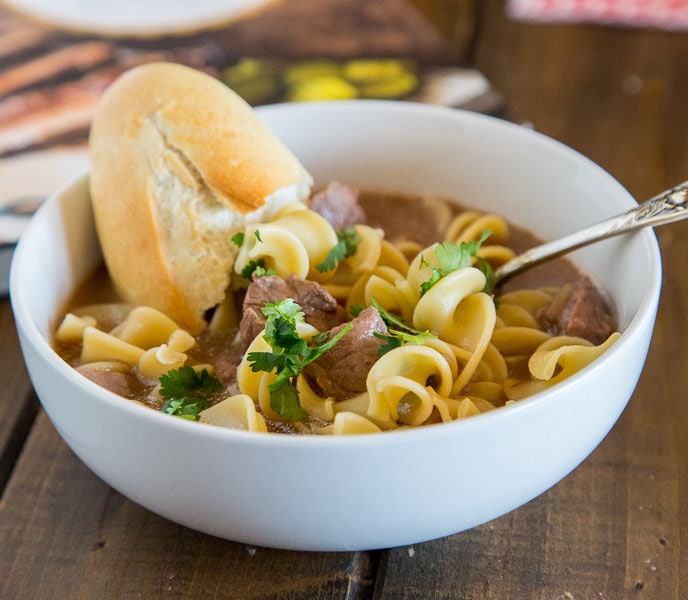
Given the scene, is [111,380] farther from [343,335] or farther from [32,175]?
[32,175]

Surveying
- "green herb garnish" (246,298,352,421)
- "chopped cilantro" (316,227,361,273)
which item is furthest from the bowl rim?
"chopped cilantro" (316,227,361,273)

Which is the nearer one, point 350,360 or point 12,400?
point 350,360

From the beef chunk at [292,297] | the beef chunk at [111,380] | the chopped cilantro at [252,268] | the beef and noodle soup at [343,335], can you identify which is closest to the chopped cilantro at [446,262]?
the beef and noodle soup at [343,335]

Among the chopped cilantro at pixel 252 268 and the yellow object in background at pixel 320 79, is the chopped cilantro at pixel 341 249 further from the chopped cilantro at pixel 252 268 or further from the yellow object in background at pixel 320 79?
the yellow object in background at pixel 320 79

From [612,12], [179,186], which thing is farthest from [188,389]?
[612,12]

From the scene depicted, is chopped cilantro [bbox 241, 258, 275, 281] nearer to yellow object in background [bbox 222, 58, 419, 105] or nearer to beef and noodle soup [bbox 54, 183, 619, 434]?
beef and noodle soup [bbox 54, 183, 619, 434]
